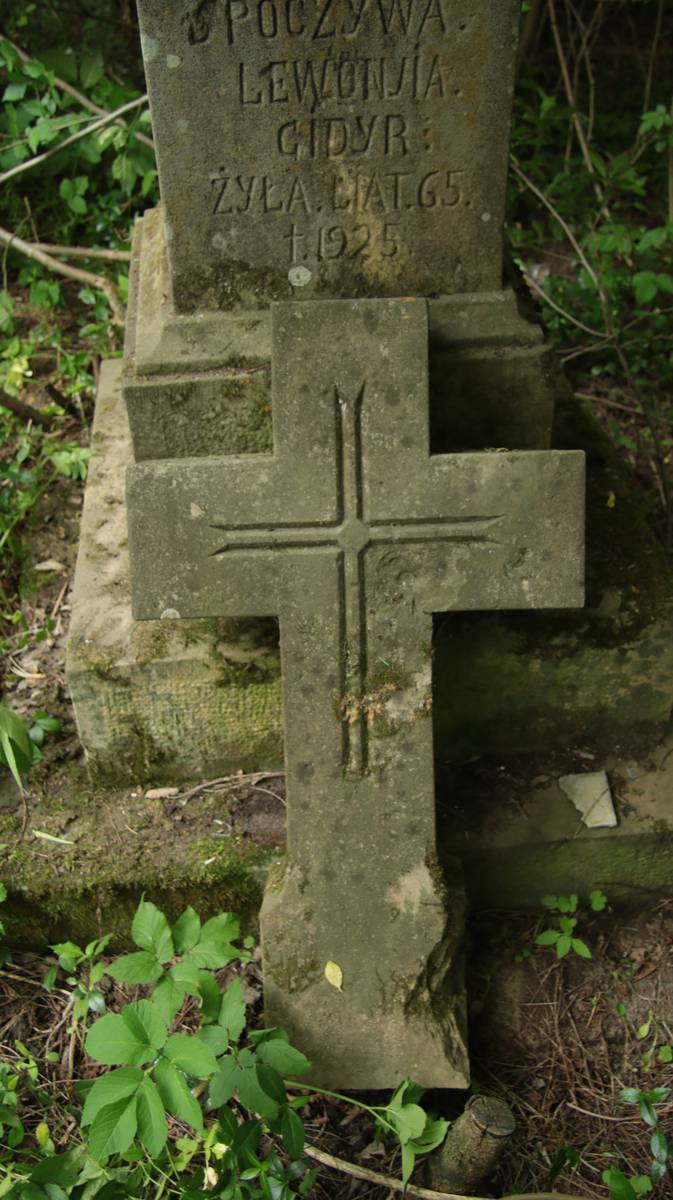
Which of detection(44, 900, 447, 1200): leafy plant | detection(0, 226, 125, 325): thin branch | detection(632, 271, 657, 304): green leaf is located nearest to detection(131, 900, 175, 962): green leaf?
detection(44, 900, 447, 1200): leafy plant

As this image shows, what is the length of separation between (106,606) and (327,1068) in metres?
1.23

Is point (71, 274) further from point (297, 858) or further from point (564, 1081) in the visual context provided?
point (564, 1081)

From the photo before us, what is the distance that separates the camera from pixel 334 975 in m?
2.45

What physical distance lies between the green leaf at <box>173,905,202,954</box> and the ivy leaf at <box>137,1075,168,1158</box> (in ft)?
1.21

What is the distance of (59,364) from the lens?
4.29m

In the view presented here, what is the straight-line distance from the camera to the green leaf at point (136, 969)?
224cm

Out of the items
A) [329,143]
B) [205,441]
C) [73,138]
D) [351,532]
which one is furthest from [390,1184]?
[73,138]

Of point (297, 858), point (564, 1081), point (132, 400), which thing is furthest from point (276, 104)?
point (564, 1081)

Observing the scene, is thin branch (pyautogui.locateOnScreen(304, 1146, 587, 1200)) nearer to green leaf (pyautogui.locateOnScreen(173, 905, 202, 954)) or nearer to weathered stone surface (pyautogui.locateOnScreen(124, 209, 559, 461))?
green leaf (pyautogui.locateOnScreen(173, 905, 202, 954))

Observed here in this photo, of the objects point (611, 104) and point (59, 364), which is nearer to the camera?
point (59, 364)

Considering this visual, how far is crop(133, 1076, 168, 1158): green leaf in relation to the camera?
1.97 metres

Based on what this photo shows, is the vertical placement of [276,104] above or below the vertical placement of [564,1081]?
above

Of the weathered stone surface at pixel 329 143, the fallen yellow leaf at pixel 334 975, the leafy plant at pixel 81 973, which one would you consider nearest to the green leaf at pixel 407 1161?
the fallen yellow leaf at pixel 334 975

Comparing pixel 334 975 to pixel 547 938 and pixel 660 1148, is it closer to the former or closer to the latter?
pixel 547 938
